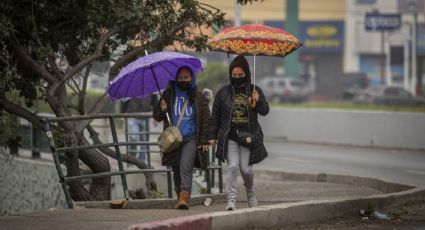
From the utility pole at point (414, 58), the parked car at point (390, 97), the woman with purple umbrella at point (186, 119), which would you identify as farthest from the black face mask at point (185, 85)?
the utility pole at point (414, 58)

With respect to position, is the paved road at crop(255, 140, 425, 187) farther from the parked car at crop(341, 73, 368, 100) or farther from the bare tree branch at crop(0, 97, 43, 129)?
the parked car at crop(341, 73, 368, 100)

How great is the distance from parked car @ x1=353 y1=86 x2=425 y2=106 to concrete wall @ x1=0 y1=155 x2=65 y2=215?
30.3 meters

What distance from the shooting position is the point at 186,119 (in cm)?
1040

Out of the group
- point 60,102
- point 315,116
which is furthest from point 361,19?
point 60,102

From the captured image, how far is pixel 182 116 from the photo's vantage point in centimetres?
1037

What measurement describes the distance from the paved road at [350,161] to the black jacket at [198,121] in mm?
6255

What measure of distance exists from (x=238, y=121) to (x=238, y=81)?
418 mm

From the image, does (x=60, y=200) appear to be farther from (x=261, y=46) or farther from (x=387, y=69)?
(x=387, y=69)

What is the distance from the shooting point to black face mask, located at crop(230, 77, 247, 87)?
395 inches

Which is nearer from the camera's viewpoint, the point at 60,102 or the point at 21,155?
the point at 60,102

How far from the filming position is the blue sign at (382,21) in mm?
56972

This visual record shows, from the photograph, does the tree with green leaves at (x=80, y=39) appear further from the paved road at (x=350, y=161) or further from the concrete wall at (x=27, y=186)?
the paved road at (x=350, y=161)

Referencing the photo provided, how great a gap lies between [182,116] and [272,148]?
52.0ft

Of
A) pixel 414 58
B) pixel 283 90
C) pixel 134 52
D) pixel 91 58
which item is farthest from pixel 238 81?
pixel 414 58
